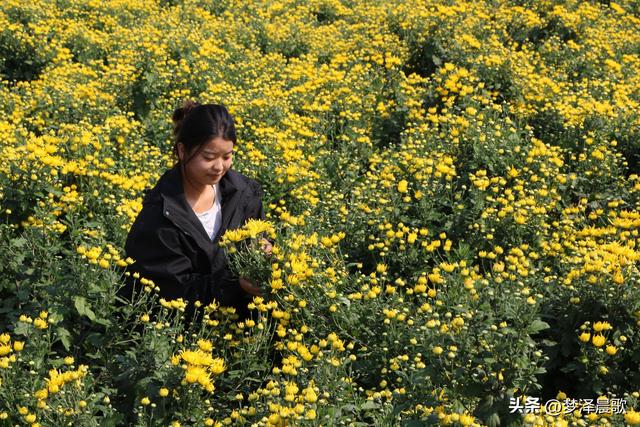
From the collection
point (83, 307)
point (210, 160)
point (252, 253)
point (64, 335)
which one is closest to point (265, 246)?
point (252, 253)

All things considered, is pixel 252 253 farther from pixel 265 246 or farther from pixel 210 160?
pixel 210 160

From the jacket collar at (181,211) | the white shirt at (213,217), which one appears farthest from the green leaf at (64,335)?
the white shirt at (213,217)

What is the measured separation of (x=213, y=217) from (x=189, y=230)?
31cm

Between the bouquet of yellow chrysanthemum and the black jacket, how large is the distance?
0.15 metres

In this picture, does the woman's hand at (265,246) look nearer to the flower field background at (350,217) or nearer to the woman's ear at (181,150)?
the flower field background at (350,217)

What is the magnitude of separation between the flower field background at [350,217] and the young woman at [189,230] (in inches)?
5.8

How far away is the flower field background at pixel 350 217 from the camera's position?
310 cm

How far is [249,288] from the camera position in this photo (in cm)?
370

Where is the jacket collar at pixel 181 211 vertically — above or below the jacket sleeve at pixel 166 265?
above

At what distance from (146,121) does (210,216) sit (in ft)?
8.38

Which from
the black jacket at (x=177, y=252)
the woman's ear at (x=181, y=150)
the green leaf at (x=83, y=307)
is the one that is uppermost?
the woman's ear at (x=181, y=150)

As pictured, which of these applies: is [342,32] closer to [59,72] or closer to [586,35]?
[586,35]

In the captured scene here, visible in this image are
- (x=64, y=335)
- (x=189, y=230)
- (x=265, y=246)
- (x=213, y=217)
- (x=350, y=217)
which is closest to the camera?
(x=64, y=335)

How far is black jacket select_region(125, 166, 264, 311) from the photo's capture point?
12.5 feet
